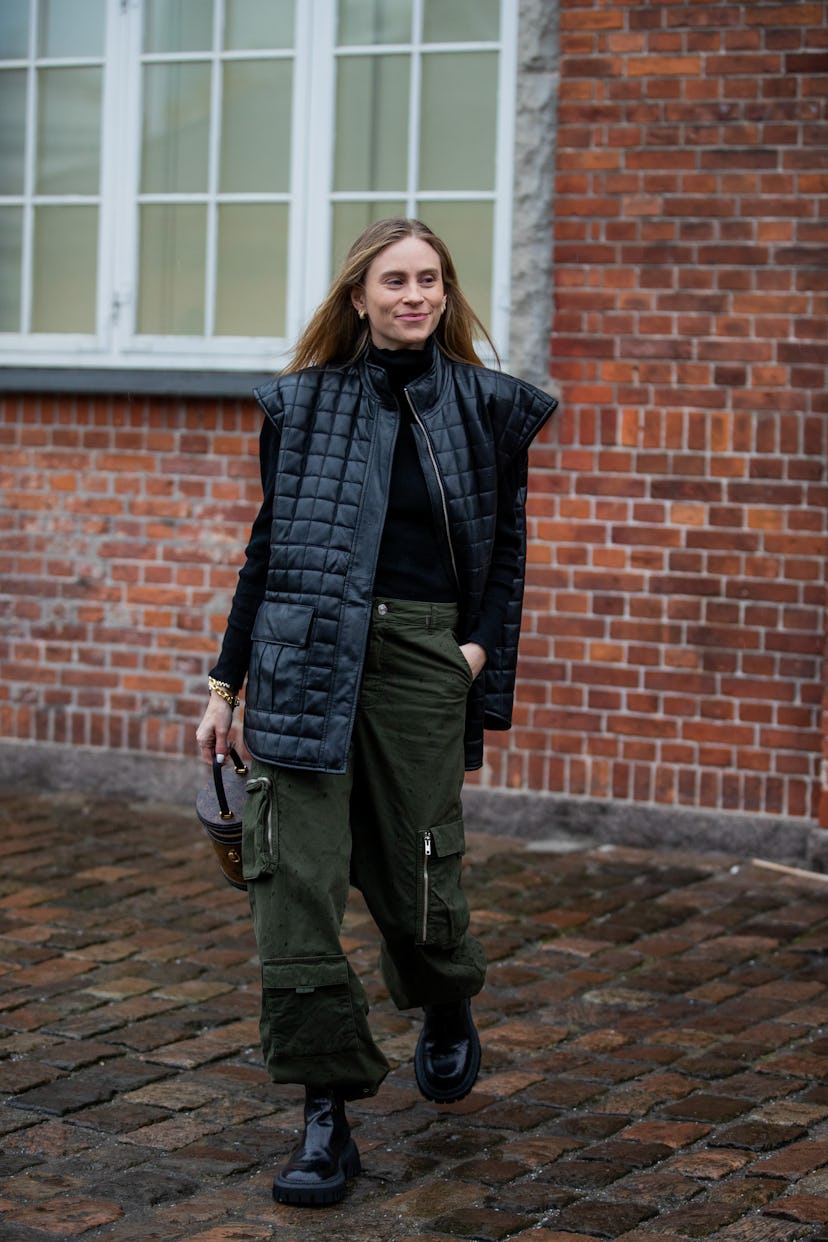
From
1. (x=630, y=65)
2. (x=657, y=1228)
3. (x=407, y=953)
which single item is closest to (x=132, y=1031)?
(x=407, y=953)

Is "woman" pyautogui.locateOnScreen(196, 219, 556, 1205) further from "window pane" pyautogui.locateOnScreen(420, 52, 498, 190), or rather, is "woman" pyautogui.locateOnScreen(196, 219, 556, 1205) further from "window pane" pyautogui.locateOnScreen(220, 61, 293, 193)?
"window pane" pyautogui.locateOnScreen(220, 61, 293, 193)

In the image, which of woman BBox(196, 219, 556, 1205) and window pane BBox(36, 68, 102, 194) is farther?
window pane BBox(36, 68, 102, 194)

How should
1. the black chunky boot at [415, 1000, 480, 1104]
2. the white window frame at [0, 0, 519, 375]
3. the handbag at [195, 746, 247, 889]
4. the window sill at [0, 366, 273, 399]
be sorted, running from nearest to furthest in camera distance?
the handbag at [195, 746, 247, 889]
the black chunky boot at [415, 1000, 480, 1104]
the white window frame at [0, 0, 519, 375]
the window sill at [0, 366, 273, 399]

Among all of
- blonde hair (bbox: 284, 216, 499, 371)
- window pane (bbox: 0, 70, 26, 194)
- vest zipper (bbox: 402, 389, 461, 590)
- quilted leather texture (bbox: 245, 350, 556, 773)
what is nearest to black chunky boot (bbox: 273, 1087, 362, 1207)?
quilted leather texture (bbox: 245, 350, 556, 773)

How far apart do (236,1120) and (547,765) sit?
3068 mm

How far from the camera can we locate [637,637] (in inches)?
272

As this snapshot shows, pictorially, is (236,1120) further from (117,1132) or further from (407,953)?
(407,953)

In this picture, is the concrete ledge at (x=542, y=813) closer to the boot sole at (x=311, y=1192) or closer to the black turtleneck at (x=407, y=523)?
the black turtleneck at (x=407, y=523)

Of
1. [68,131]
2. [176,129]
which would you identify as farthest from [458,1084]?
[68,131]

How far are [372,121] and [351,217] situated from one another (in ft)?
1.24

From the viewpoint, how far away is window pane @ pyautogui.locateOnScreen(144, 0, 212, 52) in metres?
7.54

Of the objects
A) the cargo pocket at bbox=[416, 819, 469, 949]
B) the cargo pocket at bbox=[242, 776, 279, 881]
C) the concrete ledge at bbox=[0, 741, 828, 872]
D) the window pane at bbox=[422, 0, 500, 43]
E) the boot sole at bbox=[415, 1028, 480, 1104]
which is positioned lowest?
the boot sole at bbox=[415, 1028, 480, 1104]

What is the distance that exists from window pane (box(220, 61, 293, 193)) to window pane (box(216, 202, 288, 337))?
11cm

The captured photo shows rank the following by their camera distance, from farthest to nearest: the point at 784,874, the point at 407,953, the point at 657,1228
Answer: the point at 784,874 < the point at 407,953 < the point at 657,1228
